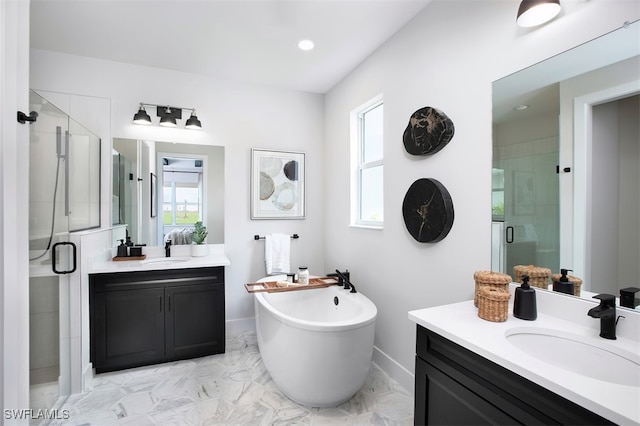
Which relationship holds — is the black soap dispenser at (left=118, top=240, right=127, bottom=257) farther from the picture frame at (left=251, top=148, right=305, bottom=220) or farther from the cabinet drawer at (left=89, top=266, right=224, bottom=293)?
the picture frame at (left=251, top=148, right=305, bottom=220)

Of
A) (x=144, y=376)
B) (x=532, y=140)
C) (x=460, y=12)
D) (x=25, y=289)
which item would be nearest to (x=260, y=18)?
(x=460, y=12)

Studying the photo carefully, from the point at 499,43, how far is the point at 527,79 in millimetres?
284

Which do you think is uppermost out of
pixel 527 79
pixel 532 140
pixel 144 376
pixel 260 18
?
pixel 260 18

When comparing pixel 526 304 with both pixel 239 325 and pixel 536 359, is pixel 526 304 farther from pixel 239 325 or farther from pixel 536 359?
pixel 239 325

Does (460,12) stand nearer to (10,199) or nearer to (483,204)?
(483,204)

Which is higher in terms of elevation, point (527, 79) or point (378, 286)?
point (527, 79)

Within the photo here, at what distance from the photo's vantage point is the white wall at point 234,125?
2799mm

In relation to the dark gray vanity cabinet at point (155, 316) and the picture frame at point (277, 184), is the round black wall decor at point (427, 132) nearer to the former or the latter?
the picture frame at point (277, 184)

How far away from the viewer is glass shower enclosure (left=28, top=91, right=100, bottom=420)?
1.63 meters

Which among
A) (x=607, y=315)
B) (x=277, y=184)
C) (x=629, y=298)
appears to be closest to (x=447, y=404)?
→ (x=607, y=315)

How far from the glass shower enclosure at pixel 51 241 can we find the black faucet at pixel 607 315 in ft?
8.40

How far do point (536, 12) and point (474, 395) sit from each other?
1.63 metres

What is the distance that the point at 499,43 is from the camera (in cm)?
160

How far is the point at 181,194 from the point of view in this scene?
122 inches
